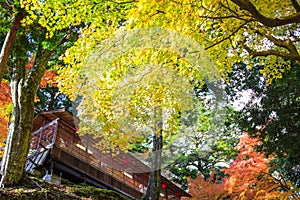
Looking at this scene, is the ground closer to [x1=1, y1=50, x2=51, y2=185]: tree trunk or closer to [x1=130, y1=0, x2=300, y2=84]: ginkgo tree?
[x1=1, y1=50, x2=51, y2=185]: tree trunk

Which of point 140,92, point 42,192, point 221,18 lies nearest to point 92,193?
point 42,192

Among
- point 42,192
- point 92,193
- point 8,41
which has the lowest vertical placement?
point 42,192

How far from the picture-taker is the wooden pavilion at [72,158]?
10.9 meters

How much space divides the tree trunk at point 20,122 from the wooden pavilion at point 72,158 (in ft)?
8.24

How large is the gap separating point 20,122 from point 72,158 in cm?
446

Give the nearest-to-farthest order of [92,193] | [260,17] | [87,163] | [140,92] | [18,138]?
[260,17], [140,92], [18,138], [92,193], [87,163]

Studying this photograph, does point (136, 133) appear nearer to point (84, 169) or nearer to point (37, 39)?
point (37, 39)

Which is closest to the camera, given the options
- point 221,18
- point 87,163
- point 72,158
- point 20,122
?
point 221,18

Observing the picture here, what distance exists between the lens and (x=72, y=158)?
1185 centimetres

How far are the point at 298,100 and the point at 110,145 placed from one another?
5.28 m

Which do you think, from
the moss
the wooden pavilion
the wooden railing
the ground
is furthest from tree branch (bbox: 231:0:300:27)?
the wooden railing

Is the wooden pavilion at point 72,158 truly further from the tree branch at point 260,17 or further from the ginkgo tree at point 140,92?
the tree branch at point 260,17

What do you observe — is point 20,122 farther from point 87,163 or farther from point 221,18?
point 221,18

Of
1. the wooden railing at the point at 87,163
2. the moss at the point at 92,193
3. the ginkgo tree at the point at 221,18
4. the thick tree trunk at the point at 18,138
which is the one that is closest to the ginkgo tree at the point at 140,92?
the ginkgo tree at the point at 221,18
